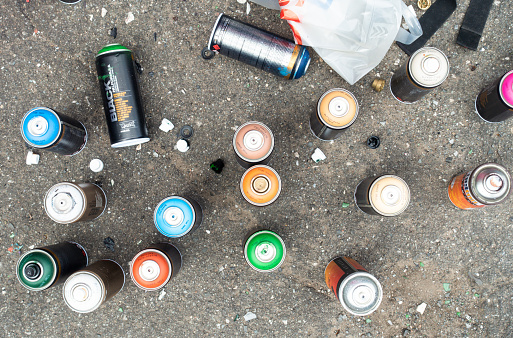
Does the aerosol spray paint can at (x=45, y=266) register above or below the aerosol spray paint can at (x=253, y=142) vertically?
Result: below

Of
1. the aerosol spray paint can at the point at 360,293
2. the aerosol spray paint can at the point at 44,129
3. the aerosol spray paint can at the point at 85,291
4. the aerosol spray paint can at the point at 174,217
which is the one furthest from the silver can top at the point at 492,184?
the aerosol spray paint can at the point at 44,129

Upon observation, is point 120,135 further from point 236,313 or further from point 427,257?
point 427,257

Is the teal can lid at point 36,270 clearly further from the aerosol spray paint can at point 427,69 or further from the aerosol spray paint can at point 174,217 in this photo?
the aerosol spray paint can at point 427,69

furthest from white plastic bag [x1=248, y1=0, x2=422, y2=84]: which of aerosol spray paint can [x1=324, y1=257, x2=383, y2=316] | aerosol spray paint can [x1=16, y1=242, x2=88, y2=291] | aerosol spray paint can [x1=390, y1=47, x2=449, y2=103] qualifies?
aerosol spray paint can [x1=16, y1=242, x2=88, y2=291]

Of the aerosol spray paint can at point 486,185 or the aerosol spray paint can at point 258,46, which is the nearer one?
the aerosol spray paint can at point 486,185

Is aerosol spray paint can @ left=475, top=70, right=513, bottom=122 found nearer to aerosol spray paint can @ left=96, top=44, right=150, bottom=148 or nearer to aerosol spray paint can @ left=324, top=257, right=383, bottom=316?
aerosol spray paint can @ left=324, top=257, right=383, bottom=316

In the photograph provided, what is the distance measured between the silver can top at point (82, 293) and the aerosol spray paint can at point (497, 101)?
10.4ft

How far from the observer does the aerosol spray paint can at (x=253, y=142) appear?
6.29 ft

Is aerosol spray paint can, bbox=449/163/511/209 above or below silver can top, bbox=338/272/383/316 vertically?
above

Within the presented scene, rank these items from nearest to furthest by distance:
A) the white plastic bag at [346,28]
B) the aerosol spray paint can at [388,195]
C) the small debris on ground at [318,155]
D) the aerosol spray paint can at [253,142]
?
the aerosol spray paint can at [253,142]
the aerosol spray paint can at [388,195]
the white plastic bag at [346,28]
the small debris on ground at [318,155]

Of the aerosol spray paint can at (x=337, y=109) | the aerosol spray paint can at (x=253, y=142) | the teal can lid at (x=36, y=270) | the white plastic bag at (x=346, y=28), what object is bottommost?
the teal can lid at (x=36, y=270)

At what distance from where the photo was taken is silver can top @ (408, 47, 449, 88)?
2.03m

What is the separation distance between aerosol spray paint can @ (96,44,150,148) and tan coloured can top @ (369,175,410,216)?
1.76m

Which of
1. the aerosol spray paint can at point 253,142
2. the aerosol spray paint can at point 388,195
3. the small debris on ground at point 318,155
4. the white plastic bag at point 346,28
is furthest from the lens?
the small debris on ground at point 318,155
